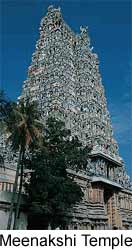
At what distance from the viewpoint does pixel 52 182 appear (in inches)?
1118

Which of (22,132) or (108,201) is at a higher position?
(22,132)

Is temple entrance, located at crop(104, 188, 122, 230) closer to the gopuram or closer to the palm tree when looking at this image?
the gopuram

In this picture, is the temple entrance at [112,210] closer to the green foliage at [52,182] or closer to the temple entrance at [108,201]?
the temple entrance at [108,201]

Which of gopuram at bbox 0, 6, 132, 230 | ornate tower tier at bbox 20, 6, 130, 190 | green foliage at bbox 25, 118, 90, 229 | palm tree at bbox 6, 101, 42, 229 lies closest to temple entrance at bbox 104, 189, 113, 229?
gopuram at bbox 0, 6, 132, 230

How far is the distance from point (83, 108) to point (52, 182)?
3170 centimetres

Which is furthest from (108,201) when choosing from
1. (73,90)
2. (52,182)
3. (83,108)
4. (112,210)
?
(52,182)

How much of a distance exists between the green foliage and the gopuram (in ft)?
25.1

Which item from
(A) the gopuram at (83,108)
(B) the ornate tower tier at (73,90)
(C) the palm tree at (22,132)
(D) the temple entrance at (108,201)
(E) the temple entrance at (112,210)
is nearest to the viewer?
(C) the palm tree at (22,132)

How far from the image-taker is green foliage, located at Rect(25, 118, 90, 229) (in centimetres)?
2812

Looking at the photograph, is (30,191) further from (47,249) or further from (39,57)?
(39,57)

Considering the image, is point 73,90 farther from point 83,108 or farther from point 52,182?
point 52,182

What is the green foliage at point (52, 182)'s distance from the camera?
2812cm

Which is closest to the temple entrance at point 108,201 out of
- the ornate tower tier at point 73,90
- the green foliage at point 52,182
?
the ornate tower tier at point 73,90

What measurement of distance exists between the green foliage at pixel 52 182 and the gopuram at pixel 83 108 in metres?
7.65
